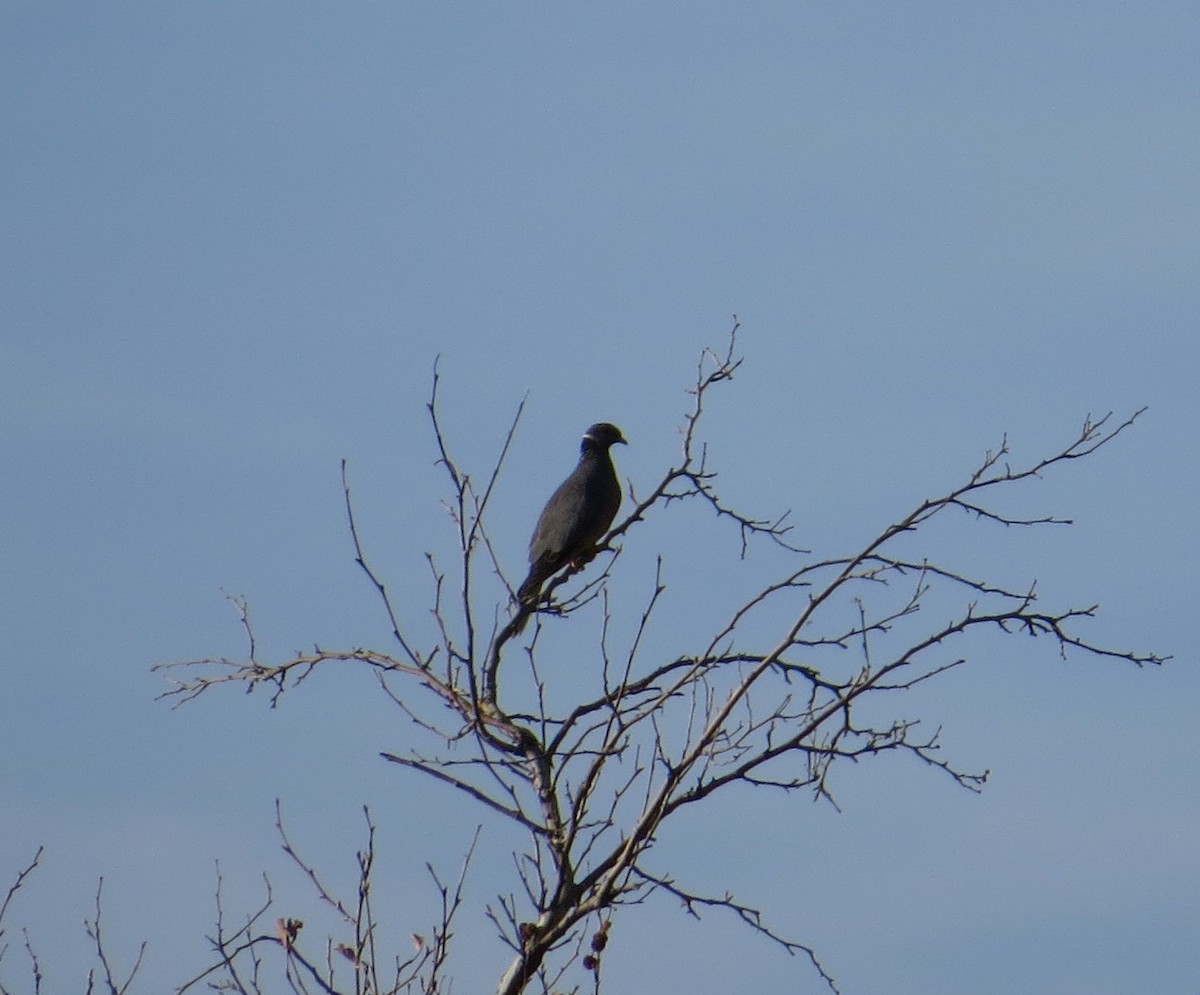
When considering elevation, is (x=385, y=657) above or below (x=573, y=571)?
below

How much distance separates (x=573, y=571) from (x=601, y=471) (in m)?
1.19

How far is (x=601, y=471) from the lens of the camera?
10.9 meters

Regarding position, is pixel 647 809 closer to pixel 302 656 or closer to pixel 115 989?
pixel 115 989

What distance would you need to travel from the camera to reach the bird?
393 inches

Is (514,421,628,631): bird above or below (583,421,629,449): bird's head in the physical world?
below

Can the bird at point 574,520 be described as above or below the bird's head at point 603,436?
below

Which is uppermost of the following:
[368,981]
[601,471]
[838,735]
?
[601,471]

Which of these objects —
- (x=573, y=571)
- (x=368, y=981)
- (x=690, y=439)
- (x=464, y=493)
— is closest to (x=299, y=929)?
(x=368, y=981)

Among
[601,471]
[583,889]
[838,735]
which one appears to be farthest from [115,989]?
[601,471]

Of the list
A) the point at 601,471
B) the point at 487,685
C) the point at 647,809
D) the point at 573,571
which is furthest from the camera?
the point at 601,471

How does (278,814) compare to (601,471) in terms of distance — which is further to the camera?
(601,471)

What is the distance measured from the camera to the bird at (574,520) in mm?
9992

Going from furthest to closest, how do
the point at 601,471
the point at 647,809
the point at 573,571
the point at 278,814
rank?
the point at 601,471
the point at 573,571
the point at 278,814
the point at 647,809

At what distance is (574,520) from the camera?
33.4ft
